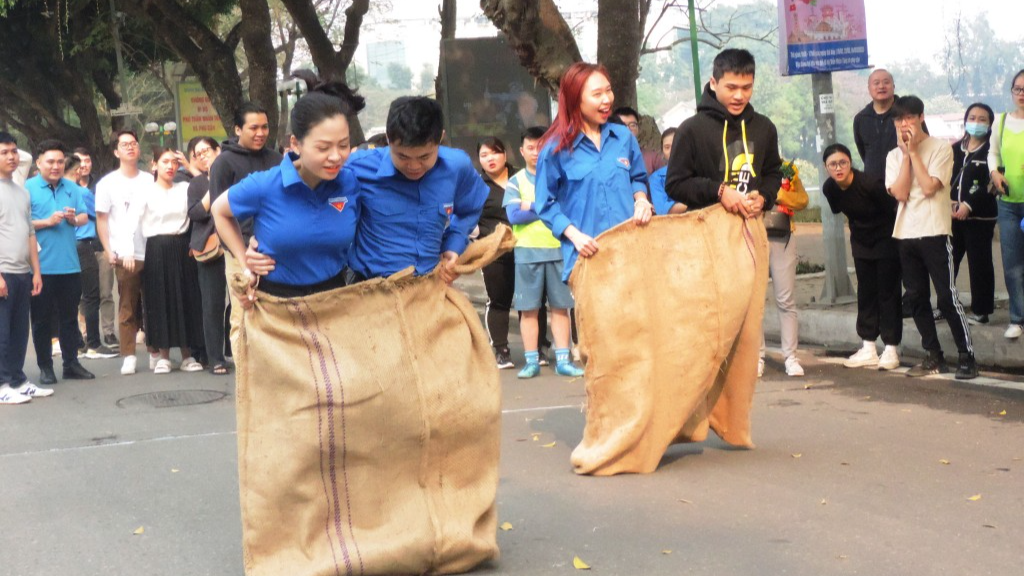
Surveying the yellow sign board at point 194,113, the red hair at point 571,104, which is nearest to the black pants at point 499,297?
the red hair at point 571,104

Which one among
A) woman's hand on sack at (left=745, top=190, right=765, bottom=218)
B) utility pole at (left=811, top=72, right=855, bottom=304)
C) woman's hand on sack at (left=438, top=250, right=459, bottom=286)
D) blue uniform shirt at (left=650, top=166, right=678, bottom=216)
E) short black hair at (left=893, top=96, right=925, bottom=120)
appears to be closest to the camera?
woman's hand on sack at (left=438, top=250, right=459, bottom=286)

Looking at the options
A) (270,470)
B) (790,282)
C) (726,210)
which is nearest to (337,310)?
(270,470)

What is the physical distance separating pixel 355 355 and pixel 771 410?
4.19 m

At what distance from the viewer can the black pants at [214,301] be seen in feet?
37.4

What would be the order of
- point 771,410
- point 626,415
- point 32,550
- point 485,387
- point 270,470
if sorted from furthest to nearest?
1. point 771,410
2. point 626,415
3. point 32,550
4. point 485,387
5. point 270,470

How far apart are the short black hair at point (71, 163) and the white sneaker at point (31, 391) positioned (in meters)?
2.97

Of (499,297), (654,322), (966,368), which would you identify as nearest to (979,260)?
(966,368)

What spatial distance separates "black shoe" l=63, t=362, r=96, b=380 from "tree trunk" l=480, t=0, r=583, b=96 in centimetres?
632

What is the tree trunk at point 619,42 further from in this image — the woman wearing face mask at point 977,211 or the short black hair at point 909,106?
the short black hair at point 909,106

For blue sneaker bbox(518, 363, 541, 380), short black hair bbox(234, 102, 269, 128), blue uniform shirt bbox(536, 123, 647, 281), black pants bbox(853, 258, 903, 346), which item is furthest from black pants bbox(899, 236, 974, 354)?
short black hair bbox(234, 102, 269, 128)

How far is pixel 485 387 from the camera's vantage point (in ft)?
17.1

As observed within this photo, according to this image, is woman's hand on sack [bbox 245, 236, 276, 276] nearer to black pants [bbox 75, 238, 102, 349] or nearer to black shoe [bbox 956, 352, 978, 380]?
black shoe [bbox 956, 352, 978, 380]

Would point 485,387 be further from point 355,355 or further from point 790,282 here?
point 790,282

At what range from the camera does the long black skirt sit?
38.8ft
